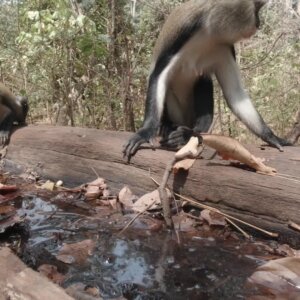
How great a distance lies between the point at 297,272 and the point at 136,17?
5139 mm

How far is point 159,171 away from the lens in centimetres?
323

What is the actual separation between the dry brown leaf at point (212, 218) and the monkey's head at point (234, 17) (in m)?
1.56

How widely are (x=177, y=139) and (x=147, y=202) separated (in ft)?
2.23

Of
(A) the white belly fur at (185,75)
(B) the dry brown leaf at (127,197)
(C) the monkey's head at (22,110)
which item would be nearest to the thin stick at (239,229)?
(B) the dry brown leaf at (127,197)

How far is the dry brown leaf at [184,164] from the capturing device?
3.03m

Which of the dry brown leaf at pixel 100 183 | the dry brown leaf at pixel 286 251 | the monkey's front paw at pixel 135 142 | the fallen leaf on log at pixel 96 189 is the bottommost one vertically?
the dry brown leaf at pixel 286 251

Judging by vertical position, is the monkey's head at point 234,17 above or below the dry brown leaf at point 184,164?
above

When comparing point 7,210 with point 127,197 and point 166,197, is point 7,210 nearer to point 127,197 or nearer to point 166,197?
point 127,197

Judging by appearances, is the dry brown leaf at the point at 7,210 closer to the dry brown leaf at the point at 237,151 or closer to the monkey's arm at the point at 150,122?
the monkey's arm at the point at 150,122

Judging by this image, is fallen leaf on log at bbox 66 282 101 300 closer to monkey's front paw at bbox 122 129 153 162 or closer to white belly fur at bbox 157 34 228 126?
monkey's front paw at bbox 122 129 153 162

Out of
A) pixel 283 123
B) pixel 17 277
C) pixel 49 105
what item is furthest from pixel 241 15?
pixel 49 105

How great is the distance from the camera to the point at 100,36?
19.0ft

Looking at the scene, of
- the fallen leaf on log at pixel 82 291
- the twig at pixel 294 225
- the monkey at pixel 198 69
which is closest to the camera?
the fallen leaf on log at pixel 82 291

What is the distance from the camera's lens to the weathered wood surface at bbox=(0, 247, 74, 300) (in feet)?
5.10
